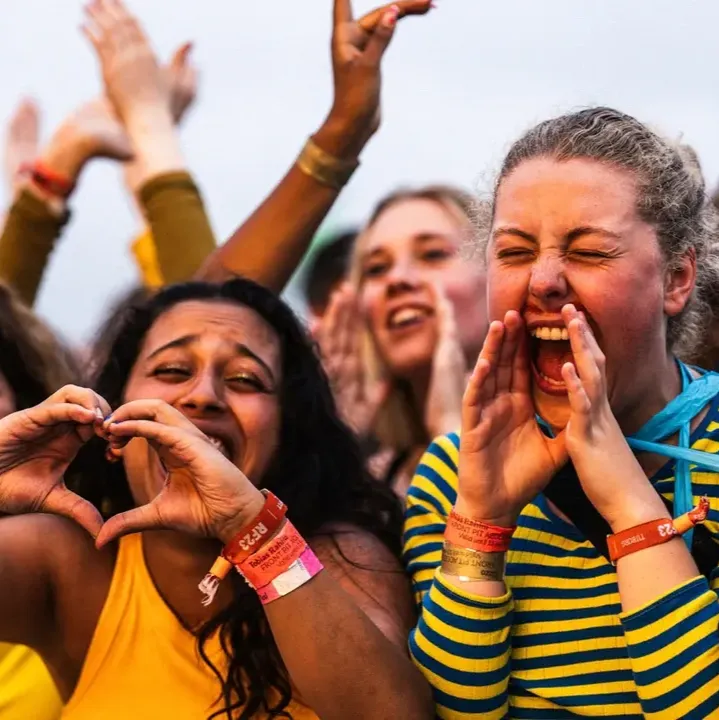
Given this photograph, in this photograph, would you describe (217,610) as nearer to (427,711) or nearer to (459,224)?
(427,711)

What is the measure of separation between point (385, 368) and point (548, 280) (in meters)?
2.18

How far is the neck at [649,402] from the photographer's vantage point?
2.38 m

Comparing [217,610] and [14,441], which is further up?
[14,441]

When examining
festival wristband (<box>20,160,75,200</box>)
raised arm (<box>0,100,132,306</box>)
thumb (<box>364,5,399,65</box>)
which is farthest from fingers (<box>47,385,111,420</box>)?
festival wristband (<box>20,160,75,200</box>)

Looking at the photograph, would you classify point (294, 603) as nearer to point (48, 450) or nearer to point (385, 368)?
point (48, 450)

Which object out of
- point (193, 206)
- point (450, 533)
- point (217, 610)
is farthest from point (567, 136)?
point (193, 206)

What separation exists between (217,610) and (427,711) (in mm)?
558

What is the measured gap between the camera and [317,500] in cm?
283

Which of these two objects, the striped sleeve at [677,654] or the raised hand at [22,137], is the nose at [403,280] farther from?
the striped sleeve at [677,654]

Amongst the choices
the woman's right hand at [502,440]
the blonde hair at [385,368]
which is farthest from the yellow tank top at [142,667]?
the blonde hair at [385,368]

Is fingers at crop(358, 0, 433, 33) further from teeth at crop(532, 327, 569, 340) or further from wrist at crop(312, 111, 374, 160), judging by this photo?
teeth at crop(532, 327, 569, 340)

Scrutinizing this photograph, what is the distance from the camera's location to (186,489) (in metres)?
2.30

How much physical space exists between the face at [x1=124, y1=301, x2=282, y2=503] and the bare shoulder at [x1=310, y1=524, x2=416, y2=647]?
0.22 meters

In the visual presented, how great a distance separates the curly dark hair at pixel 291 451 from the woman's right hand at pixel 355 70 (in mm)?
524
